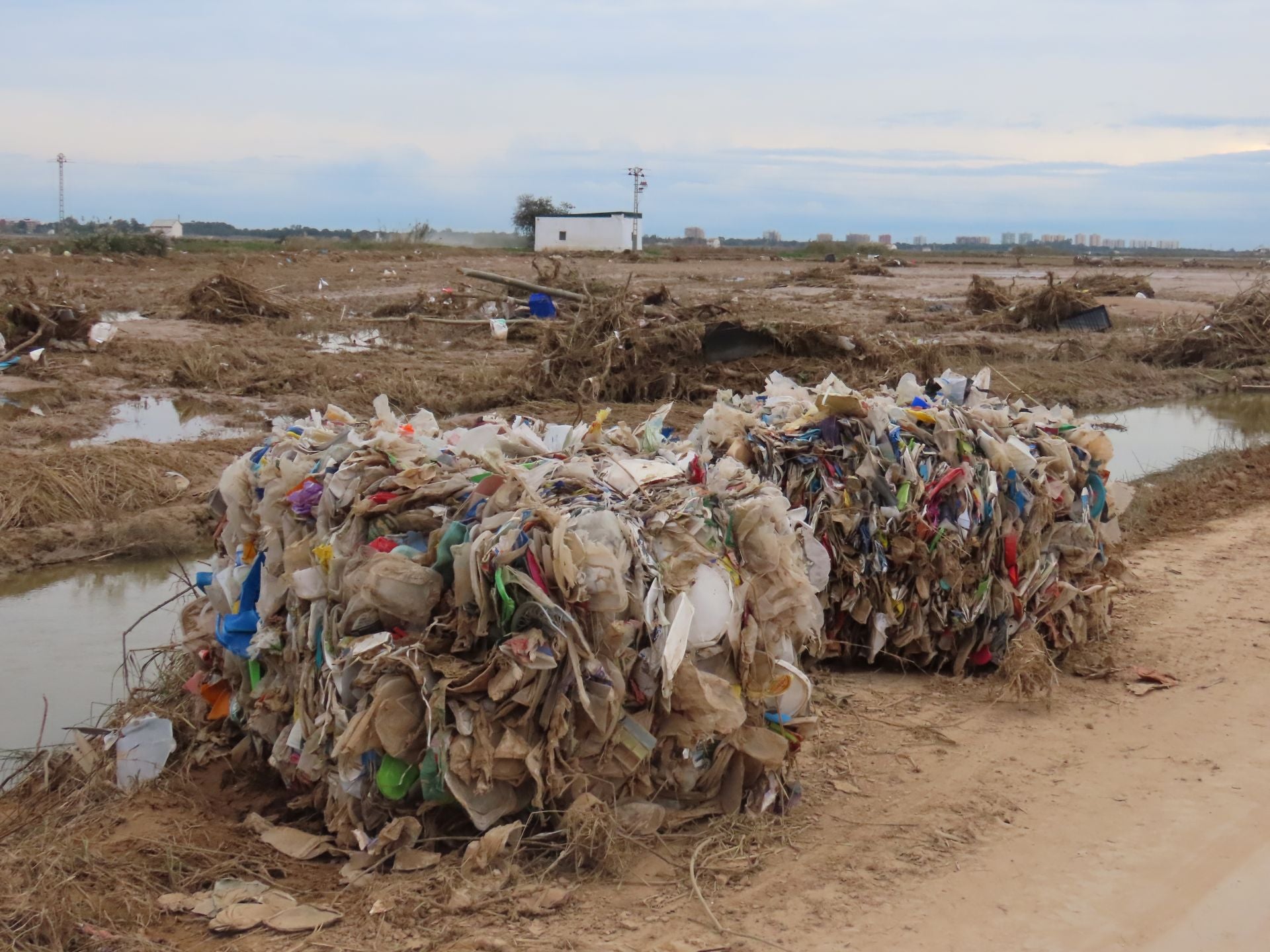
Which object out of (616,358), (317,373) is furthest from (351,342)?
(616,358)

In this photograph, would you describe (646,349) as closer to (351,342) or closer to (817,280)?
(351,342)

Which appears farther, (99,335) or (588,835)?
(99,335)

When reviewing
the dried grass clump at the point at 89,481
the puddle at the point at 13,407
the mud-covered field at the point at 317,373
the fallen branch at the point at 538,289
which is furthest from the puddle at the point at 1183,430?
the puddle at the point at 13,407

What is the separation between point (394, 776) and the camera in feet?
10.9

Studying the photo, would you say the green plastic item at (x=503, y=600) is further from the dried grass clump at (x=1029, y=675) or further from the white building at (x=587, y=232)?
the white building at (x=587, y=232)

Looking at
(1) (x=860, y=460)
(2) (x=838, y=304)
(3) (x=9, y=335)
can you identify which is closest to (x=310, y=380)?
(3) (x=9, y=335)

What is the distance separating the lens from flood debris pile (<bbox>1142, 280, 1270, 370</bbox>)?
1828cm

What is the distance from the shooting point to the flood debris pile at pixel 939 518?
5.19m

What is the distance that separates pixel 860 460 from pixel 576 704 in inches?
96.0

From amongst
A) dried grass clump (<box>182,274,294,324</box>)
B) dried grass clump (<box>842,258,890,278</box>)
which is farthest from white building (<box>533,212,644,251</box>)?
dried grass clump (<box>182,274,294,324</box>)

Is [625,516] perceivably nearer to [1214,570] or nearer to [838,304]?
[1214,570]

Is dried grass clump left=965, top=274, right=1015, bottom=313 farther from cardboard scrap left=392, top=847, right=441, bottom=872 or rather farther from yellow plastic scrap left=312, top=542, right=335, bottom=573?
cardboard scrap left=392, top=847, right=441, bottom=872

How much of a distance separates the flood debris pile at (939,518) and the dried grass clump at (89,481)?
194 inches

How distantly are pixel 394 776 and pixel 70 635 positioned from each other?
4.02 meters
